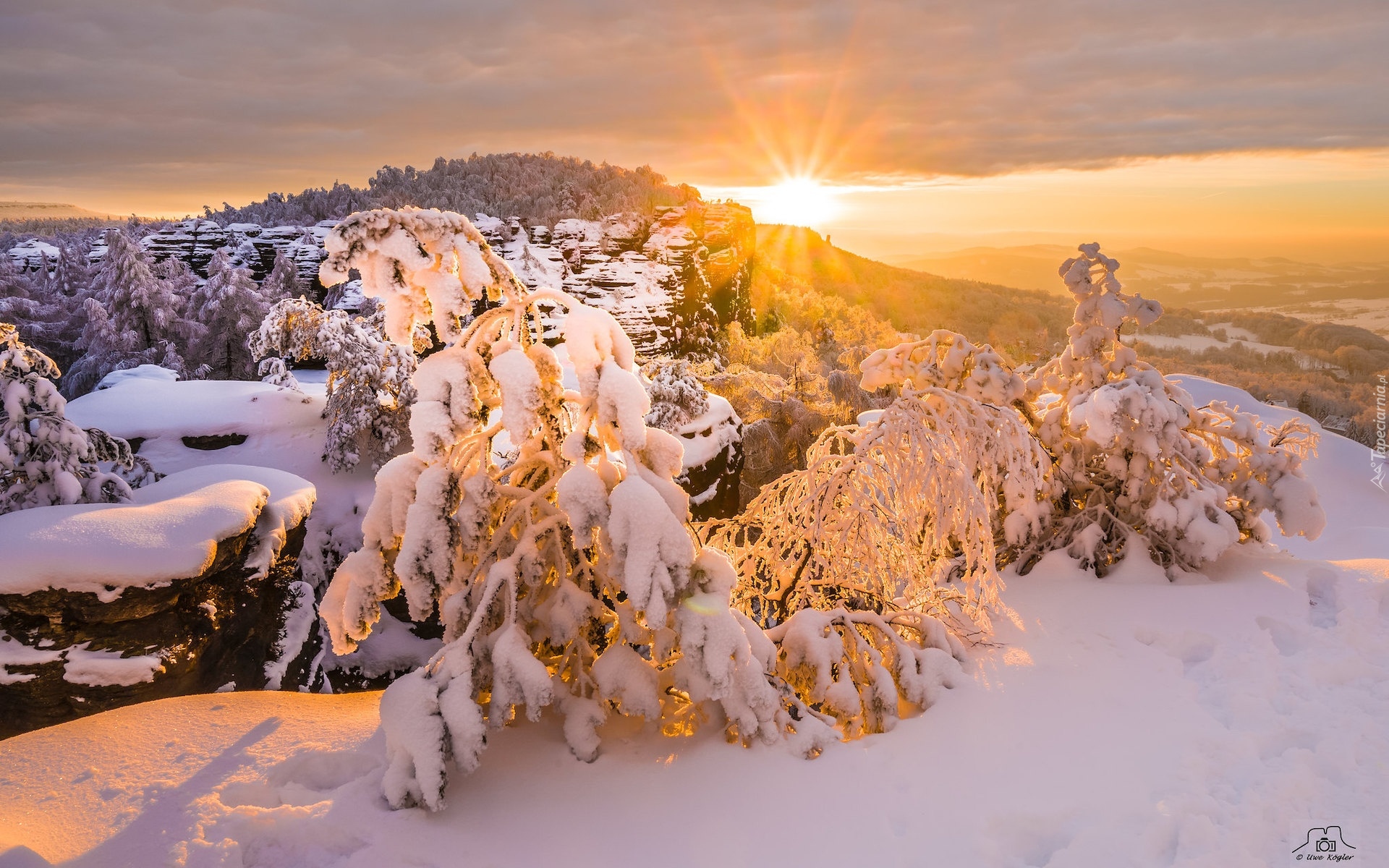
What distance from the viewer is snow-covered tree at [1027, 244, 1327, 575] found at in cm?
680

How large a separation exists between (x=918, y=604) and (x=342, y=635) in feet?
13.8

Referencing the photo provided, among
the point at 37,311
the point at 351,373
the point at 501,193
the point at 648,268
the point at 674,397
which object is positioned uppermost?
the point at 501,193

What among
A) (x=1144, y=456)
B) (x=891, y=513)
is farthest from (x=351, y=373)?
(x=1144, y=456)

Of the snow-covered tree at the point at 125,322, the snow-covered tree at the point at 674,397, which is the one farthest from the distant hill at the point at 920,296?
the snow-covered tree at the point at 125,322

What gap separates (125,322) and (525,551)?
29.4 metres

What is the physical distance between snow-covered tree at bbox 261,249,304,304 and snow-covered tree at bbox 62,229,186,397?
12.4ft

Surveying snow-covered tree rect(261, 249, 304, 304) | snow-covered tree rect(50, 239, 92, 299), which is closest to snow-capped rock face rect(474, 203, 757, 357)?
snow-covered tree rect(261, 249, 304, 304)

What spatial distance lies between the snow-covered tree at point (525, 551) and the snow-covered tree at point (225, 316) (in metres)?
26.7

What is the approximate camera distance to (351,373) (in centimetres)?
→ 1355

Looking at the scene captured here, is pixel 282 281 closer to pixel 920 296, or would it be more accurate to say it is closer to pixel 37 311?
pixel 37 311

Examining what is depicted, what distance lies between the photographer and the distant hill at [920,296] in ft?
150

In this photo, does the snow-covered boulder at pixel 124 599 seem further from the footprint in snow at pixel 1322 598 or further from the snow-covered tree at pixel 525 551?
the footprint in snow at pixel 1322 598

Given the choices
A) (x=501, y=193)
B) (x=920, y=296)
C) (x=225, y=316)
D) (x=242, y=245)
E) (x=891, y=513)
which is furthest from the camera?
(x=920, y=296)

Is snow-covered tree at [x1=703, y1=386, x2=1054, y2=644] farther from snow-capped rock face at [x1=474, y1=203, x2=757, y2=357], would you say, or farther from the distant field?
snow-capped rock face at [x1=474, y1=203, x2=757, y2=357]
